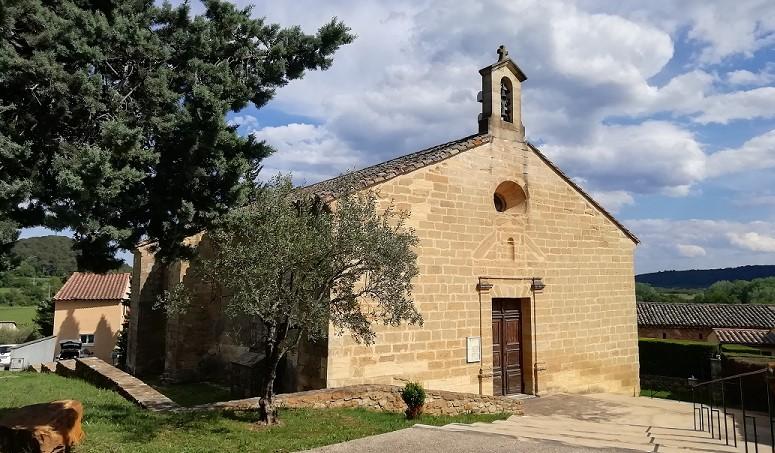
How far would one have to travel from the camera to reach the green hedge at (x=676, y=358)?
23.8m

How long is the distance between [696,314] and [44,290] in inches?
2667

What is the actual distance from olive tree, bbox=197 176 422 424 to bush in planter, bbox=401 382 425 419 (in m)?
1.87

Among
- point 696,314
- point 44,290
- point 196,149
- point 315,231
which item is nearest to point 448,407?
point 315,231

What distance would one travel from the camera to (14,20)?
227 inches

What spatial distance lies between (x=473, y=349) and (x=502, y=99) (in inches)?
274

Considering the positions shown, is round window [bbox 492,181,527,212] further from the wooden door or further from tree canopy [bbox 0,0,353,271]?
tree canopy [bbox 0,0,353,271]

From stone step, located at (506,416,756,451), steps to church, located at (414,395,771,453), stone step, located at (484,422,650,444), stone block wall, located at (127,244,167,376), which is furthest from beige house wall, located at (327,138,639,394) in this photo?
stone block wall, located at (127,244,167,376)

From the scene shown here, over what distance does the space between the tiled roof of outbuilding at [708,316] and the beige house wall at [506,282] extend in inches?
822

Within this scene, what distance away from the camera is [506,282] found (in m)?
13.6

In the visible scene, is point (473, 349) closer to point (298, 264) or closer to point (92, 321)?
point (298, 264)

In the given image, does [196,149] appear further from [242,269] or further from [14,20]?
[14,20]

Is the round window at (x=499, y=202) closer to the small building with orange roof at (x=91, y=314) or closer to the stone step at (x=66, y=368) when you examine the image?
the stone step at (x=66, y=368)

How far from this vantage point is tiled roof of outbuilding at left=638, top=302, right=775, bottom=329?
33.1m

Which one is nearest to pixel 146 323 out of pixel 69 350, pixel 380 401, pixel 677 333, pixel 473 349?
pixel 380 401
